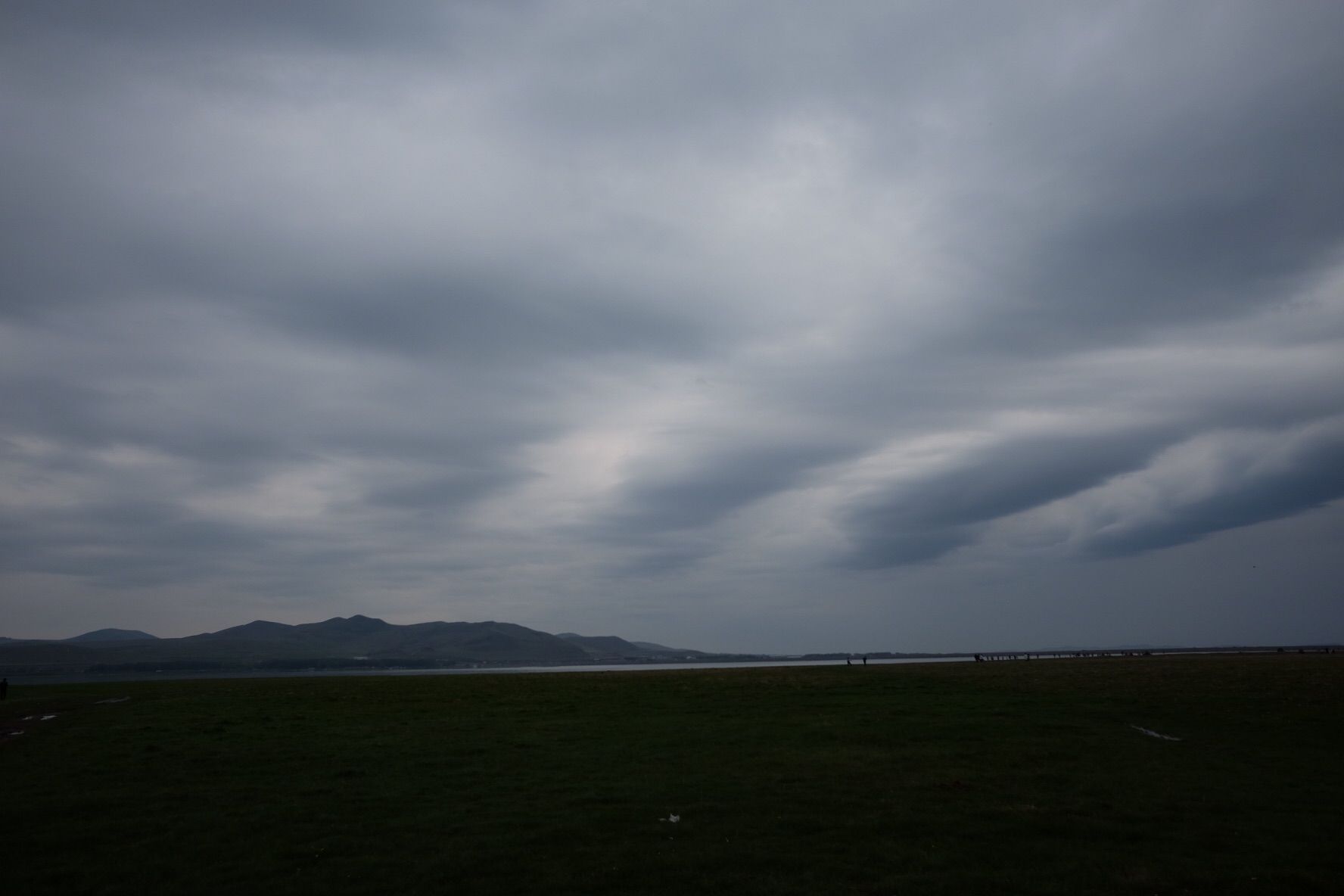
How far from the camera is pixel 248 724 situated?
4081 cm

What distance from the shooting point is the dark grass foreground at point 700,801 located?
52.9 ft

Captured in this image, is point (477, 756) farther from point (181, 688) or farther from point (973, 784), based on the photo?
point (181, 688)

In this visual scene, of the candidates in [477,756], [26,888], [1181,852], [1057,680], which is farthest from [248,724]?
[1057,680]

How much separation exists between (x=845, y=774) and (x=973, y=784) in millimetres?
3867

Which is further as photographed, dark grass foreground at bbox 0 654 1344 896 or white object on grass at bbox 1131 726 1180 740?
white object on grass at bbox 1131 726 1180 740

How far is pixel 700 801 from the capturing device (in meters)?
22.0

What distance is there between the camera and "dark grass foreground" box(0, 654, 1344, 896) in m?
16.1

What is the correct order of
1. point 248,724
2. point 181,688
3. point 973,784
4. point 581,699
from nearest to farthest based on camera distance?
point 973,784, point 248,724, point 581,699, point 181,688

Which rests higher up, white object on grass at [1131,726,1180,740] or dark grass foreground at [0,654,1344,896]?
white object on grass at [1131,726,1180,740]

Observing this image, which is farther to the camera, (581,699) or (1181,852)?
(581,699)

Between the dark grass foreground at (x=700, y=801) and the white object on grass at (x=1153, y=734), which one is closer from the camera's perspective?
the dark grass foreground at (x=700, y=801)

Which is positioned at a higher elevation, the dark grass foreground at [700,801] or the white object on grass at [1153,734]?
the white object on grass at [1153,734]

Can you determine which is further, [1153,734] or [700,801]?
[1153,734]

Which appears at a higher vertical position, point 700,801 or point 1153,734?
point 1153,734
